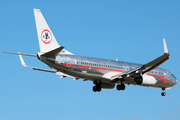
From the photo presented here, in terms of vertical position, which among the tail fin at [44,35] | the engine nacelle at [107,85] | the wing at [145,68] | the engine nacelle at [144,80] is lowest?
the engine nacelle at [107,85]

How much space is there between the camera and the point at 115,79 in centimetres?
4325

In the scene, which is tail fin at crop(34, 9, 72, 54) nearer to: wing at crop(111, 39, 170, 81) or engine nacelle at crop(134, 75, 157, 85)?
wing at crop(111, 39, 170, 81)

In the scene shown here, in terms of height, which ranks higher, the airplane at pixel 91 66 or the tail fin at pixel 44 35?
the tail fin at pixel 44 35

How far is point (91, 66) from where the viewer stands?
41250mm

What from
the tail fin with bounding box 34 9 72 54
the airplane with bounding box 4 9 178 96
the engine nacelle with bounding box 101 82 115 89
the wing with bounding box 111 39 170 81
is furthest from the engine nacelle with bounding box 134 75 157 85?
the tail fin with bounding box 34 9 72 54

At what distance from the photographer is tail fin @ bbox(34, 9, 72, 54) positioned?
1544 inches

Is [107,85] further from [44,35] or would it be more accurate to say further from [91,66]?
[44,35]

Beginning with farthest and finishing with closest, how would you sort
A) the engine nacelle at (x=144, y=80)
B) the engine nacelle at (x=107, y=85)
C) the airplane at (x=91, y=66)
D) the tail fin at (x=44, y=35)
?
the engine nacelle at (x=107, y=85) < the engine nacelle at (x=144, y=80) < the tail fin at (x=44, y=35) < the airplane at (x=91, y=66)

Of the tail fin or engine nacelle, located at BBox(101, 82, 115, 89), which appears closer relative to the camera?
the tail fin

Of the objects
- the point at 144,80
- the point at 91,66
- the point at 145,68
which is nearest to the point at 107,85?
the point at 144,80

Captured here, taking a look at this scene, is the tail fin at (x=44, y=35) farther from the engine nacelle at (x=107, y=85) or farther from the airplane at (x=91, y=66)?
the engine nacelle at (x=107, y=85)

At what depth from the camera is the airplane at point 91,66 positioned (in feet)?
126

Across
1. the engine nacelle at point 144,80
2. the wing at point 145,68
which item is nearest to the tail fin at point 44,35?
the wing at point 145,68

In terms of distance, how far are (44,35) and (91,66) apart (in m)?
7.46
